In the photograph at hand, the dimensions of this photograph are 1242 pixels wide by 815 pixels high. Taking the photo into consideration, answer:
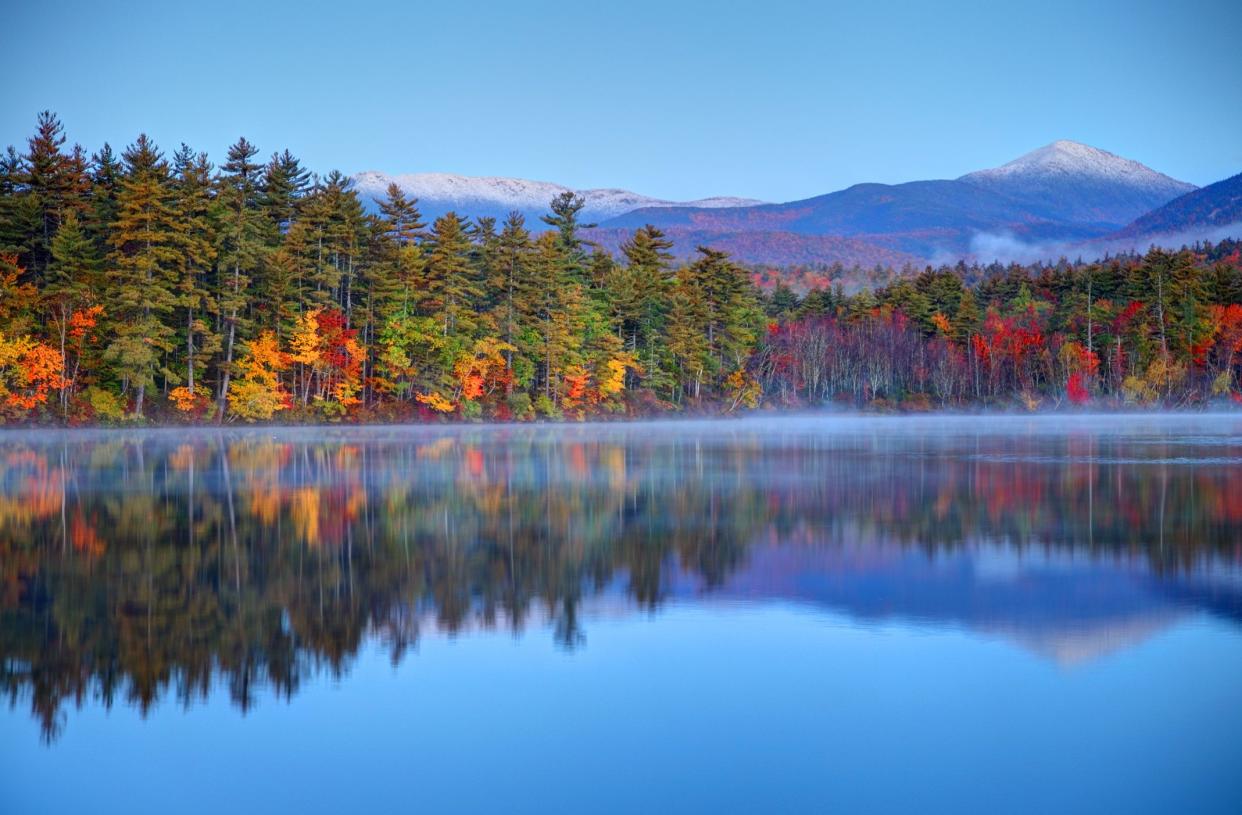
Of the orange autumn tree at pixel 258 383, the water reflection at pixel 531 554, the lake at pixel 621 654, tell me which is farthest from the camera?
the orange autumn tree at pixel 258 383

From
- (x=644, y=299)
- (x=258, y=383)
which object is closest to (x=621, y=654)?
(x=258, y=383)

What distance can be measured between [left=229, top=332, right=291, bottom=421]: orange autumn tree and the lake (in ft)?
108

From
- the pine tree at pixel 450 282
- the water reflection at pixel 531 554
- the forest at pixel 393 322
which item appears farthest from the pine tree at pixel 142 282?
the water reflection at pixel 531 554

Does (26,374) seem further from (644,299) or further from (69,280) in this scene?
(644,299)

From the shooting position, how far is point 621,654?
33.3 ft

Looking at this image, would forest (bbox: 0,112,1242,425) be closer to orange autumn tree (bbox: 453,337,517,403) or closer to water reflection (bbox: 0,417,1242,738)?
orange autumn tree (bbox: 453,337,517,403)

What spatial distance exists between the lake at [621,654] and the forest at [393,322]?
32112 mm

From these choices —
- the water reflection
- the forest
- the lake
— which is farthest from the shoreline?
the lake

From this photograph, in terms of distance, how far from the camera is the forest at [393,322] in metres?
51.6

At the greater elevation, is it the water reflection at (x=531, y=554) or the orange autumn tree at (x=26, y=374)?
the orange autumn tree at (x=26, y=374)

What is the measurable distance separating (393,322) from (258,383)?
795 cm

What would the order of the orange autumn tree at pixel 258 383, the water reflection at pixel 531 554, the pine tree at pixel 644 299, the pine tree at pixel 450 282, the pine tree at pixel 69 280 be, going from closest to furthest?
the water reflection at pixel 531 554, the pine tree at pixel 69 280, the orange autumn tree at pixel 258 383, the pine tree at pixel 450 282, the pine tree at pixel 644 299

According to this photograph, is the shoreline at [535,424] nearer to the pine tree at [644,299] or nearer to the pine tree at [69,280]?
the pine tree at [69,280]

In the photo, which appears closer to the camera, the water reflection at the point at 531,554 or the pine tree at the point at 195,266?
the water reflection at the point at 531,554
